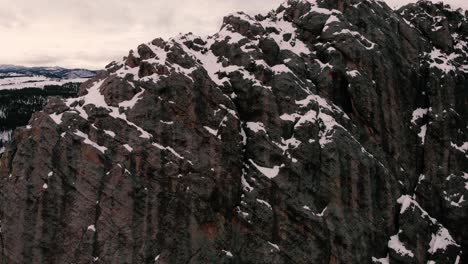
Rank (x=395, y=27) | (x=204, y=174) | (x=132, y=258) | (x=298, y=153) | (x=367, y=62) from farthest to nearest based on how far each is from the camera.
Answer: (x=395, y=27), (x=367, y=62), (x=298, y=153), (x=204, y=174), (x=132, y=258)

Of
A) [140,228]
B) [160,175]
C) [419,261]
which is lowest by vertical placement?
[419,261]

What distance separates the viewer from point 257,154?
4369cm

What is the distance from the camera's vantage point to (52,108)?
136 ft

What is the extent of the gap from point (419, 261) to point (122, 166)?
30326mm

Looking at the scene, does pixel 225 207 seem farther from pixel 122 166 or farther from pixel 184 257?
pixel 122 166

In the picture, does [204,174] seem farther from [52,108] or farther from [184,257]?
[52,108]

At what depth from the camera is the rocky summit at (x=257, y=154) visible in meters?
38.8

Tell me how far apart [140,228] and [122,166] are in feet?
18.5

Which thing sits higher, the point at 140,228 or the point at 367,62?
the point at 367,62

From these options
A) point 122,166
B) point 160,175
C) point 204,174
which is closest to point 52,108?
point 122,166

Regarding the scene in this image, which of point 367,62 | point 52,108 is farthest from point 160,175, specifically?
point 367,62

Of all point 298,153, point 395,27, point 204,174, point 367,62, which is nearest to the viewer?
point 204,174

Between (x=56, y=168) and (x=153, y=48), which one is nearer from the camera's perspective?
(x=56, y=168)

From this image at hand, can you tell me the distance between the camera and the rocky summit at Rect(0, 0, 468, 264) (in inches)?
1526
